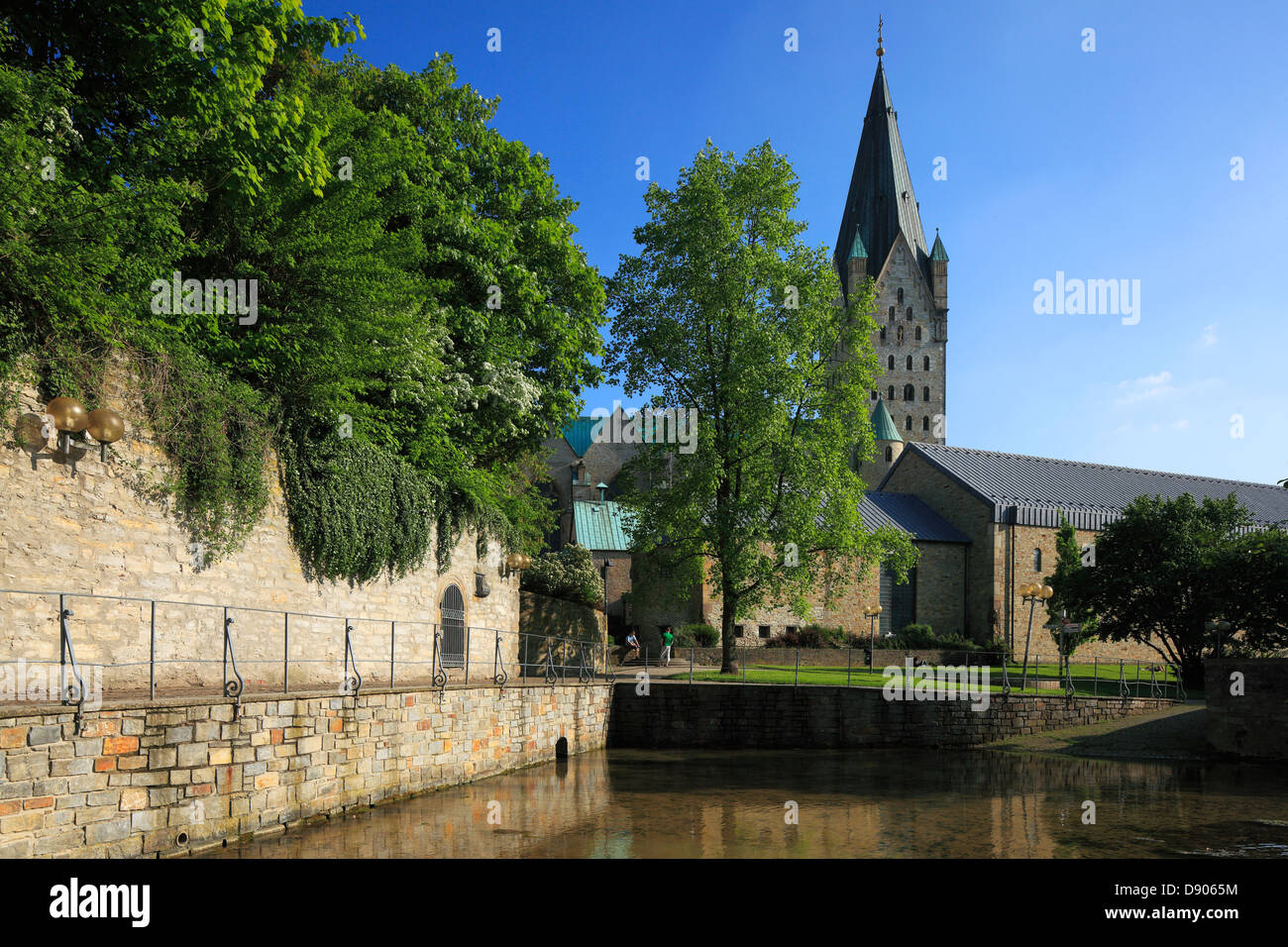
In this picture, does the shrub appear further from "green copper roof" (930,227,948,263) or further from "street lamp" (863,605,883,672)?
"green copper roof" (930,227,948,263)

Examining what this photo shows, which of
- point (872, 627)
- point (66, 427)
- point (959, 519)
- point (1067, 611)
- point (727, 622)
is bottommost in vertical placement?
point (872, 627)

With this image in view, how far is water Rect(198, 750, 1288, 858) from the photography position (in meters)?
11.7

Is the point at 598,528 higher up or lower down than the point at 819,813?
higher up

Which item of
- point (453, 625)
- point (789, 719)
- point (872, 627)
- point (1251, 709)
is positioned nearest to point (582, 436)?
point (872, 627)

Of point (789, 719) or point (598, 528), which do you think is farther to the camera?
point (598, 528)

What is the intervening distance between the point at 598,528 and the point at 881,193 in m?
45.6

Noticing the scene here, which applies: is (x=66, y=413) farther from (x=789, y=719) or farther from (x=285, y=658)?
(x=789, y=719)

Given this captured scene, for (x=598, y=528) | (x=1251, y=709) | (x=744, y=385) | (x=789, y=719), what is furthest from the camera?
(x=598, y=528)

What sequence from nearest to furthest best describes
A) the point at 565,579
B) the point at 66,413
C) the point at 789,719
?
the point at 66,413 < the point at 789,719 < the point at 565,579

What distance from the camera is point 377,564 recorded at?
1728 centimetres

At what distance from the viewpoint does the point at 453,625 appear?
66.3 feet

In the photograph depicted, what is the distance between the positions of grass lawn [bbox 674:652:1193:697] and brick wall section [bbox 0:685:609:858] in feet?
43.7

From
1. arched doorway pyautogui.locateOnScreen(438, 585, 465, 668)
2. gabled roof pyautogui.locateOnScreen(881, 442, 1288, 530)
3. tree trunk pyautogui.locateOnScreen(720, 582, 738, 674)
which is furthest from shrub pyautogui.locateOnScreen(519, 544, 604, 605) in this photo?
gabled roof pyautogui.locateOnScreen(881, 442, 1288, 530)
